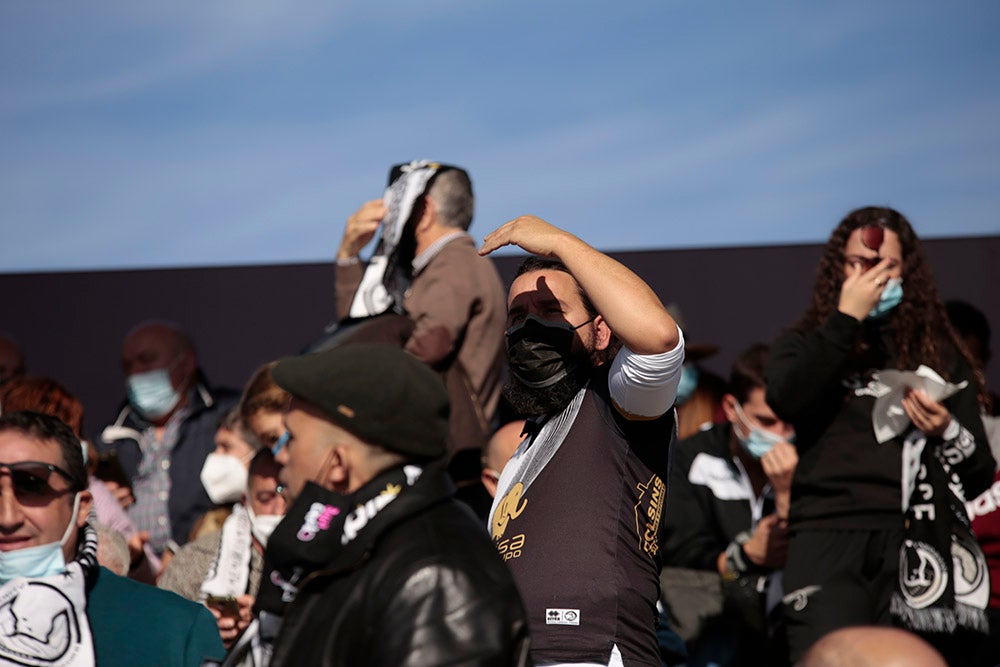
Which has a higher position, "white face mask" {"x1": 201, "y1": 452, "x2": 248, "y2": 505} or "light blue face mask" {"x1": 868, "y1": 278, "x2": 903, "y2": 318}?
"light blue face mask" {"x1": 868, "y1": 278, "x2": 903, "y2": 318}

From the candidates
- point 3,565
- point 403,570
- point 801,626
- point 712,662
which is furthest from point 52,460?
point 712,662

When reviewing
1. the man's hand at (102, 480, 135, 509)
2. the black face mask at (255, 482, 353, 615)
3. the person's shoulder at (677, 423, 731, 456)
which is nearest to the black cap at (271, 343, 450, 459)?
the black face mask at (255, 482, 353, 615)

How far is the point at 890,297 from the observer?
4.42 metres

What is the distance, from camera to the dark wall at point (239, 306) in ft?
23.7

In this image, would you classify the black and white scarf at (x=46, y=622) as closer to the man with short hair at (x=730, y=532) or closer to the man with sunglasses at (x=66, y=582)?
the man with sunglasses at (x=66, y=582)

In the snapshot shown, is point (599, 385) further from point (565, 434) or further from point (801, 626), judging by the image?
point (801, 626)

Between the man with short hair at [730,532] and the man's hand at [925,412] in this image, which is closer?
the man's hand at [925,412]

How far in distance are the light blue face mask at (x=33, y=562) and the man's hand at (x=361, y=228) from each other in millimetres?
2289

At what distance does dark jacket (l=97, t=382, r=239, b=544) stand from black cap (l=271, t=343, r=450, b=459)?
359 centimetres

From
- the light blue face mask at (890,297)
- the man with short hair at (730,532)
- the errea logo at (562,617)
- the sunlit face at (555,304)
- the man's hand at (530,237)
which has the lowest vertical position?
the man with short hair at (730,532)

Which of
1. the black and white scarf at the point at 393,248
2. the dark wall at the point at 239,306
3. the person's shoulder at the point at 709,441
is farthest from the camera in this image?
the dark wall at the point at 239,306

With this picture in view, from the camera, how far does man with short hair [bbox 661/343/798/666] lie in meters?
4.93

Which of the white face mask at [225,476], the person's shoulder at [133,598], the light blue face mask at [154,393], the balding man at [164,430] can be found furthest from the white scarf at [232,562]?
the light blue face mask at [154,393]

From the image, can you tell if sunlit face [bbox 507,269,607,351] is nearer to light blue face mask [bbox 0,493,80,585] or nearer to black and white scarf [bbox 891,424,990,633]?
light blue face mask [bbox 0,493,80,585]
